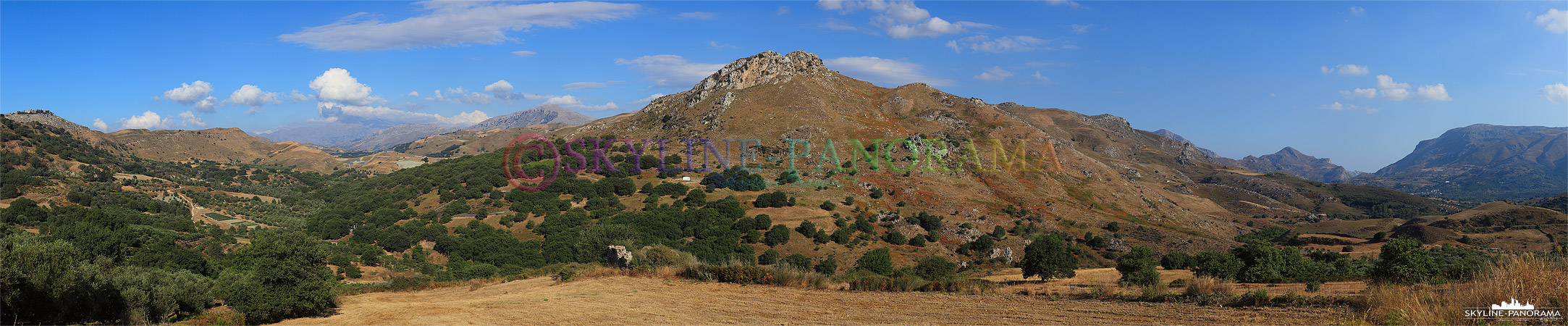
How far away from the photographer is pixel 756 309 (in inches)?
684

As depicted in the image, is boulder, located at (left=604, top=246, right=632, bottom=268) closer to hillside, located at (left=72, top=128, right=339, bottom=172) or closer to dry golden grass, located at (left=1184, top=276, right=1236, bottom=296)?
dry golden grass, located at (left=1184, top=276, right=1236, bottom=296)

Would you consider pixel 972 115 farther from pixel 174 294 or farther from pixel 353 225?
pixel 174 294

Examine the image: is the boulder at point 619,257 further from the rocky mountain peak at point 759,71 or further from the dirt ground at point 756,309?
the rocky mountain peak at point 759,71

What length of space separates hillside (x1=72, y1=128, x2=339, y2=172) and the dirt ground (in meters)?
201

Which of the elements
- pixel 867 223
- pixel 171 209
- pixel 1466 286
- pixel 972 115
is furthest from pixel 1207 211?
pixel 171 209

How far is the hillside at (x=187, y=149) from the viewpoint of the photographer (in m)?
161

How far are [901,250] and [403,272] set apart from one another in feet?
150

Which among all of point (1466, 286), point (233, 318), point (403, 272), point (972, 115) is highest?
point (972, 115)

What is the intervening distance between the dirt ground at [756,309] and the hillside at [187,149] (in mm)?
201243

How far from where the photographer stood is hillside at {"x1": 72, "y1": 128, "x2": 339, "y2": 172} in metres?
161

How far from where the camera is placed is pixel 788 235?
193ft

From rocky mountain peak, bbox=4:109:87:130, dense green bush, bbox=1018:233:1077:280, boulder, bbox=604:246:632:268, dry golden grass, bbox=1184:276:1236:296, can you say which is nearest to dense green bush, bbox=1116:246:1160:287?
dense green bush, bbox=1018:233:1077:280

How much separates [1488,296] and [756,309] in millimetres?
14886

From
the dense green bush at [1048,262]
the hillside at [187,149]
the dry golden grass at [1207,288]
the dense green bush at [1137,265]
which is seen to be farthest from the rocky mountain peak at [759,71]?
the hillside at [187,149]
